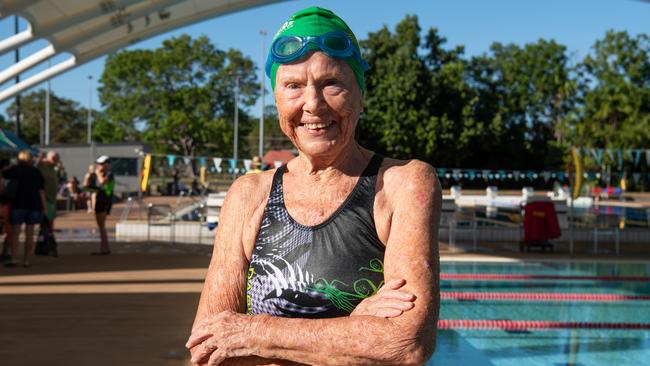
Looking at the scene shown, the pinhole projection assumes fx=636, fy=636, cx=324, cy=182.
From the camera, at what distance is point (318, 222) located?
59.8 inches

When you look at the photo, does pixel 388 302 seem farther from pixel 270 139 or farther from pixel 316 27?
pixel 270 139

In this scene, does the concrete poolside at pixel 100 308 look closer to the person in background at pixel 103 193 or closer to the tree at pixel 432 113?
the person in background at pixel 103 193

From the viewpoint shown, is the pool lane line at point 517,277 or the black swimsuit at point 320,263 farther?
the pool lane line at point 517,277

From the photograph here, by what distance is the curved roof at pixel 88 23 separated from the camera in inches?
546

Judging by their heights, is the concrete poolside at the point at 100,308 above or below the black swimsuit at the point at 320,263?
below

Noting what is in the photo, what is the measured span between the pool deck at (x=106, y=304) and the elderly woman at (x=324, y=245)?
12.3 ft

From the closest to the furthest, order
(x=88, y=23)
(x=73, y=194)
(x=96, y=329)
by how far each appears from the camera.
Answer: (x=96, y=329), (x=88, y=23), (x=73, y=194)

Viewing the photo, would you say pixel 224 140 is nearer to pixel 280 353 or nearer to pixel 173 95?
pixel 173 95

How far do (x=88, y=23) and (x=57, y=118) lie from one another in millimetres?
62539

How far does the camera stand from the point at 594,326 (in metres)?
7.54

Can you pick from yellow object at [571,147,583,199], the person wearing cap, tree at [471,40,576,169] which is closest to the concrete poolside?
the person wearing cap

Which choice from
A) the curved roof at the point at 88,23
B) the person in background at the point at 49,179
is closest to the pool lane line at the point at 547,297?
the person in background at the point at 49,179

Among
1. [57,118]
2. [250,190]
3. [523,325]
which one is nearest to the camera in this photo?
[250,190]

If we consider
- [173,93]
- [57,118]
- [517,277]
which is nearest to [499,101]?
[173,93]
